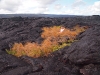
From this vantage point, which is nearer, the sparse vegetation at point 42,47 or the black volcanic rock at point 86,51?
the black volcanic rock at point 86,51

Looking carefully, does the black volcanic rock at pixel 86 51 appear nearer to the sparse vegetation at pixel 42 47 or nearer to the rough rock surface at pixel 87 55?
the rough rock surface at pixel 87 55

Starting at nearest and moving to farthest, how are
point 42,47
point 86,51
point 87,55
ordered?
point 87,55 < point 86,51 < point 42,47

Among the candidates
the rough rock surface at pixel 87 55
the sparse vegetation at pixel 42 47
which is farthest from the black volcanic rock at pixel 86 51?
the sparse vegetation at pixel 42 47

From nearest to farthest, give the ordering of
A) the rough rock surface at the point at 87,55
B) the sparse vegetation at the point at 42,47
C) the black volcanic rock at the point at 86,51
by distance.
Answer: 1. the rough rock surface at the point at 87,55
2. the black volcanic rock at the point at 86,51
3. the sparse vegetation at the point at 42,47

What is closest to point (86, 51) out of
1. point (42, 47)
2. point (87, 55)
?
point (87, 55)

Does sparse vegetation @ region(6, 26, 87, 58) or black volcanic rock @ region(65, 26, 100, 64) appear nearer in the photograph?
black volcanic rock @ region(65, 26, 100, 64)

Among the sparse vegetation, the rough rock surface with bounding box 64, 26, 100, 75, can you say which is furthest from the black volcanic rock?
the sparse vegetation

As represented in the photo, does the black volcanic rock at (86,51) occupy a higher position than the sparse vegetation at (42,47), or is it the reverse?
the black volcanic rock at (86,51)

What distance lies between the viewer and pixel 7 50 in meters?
24.1

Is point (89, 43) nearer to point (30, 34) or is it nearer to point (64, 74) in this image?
point (64, 74)

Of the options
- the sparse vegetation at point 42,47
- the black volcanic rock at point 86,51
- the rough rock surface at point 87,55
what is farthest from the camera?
the sparse vegetation at point 42,47

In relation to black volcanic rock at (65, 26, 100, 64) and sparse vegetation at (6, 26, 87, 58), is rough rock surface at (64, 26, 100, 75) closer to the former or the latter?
black volcanic rock at (65, 26, 100, 64)

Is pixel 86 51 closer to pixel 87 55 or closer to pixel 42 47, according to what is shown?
pixel 87 55

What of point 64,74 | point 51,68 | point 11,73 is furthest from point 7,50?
point 64,74
